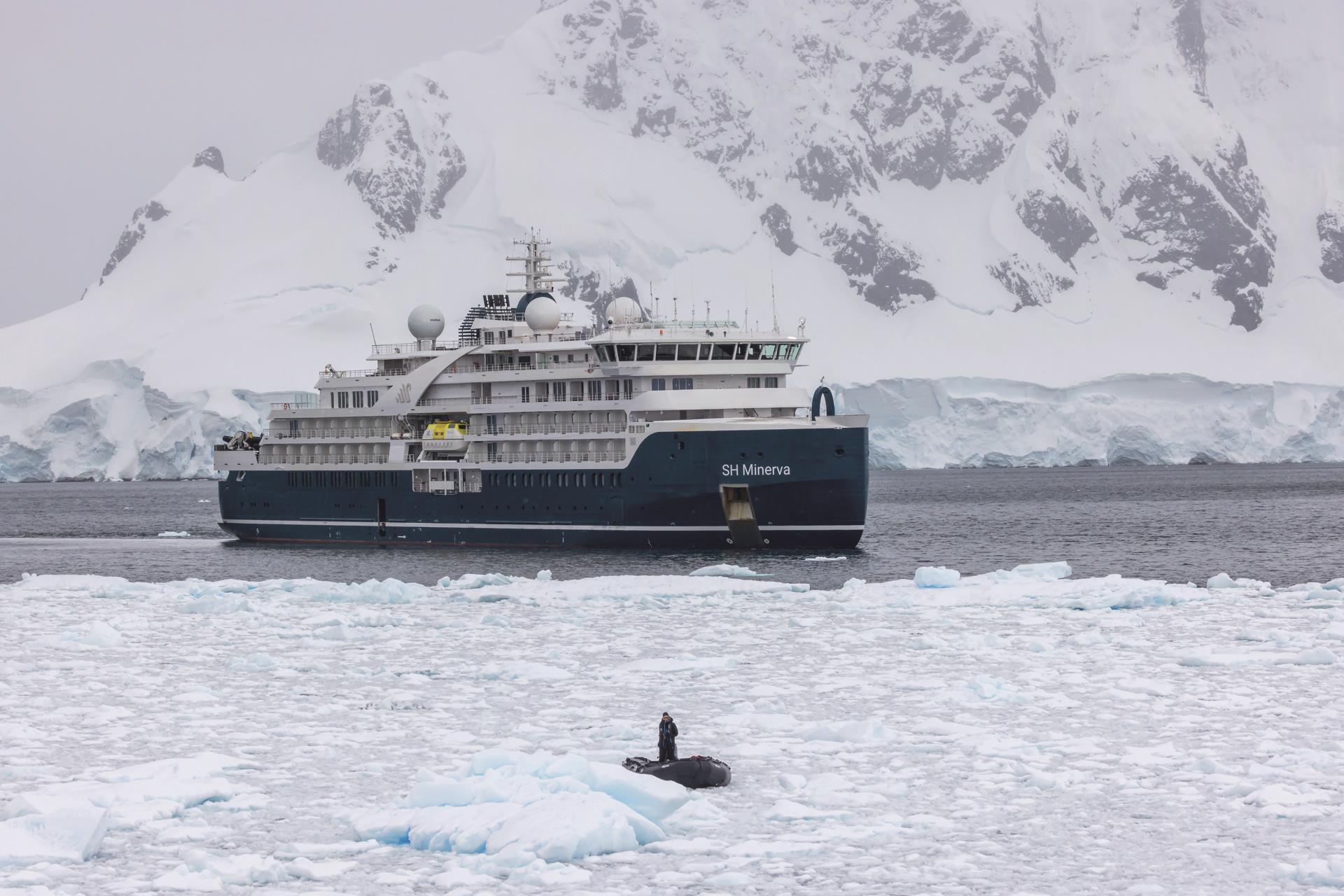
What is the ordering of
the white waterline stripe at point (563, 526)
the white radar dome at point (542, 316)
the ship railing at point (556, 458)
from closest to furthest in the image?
1. the white waterline stripe at point (563, 526)
2. the ship railing at point (556, 458)
3. the white radar dome at point (542, 316)

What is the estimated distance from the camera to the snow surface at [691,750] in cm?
1530

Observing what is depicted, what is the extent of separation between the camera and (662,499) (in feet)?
170

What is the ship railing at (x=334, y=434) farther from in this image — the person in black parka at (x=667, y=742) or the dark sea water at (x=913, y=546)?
the person in black parka at (x=667, y=742)

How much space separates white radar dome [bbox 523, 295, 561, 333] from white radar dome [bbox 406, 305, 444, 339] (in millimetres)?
5072

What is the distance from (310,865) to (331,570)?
3554 cm

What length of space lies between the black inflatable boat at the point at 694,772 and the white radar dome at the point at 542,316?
42.7 m

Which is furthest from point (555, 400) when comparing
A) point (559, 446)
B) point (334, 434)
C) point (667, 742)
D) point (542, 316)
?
point (667, 742)

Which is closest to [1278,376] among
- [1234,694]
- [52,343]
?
[52,343]

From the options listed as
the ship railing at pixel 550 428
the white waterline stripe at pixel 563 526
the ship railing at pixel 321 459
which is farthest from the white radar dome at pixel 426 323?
the white waterline stripe at pixel 563 526

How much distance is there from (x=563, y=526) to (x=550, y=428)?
346 cm

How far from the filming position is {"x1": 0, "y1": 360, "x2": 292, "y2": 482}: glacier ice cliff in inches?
5733

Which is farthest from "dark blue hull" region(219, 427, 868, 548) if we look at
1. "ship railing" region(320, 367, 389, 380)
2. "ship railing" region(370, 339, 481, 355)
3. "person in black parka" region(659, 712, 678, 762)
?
"person in black parka" region(659, 712, 678, 762)

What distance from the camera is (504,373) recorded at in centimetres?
5762

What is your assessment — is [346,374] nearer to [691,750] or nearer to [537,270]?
[537,270]
